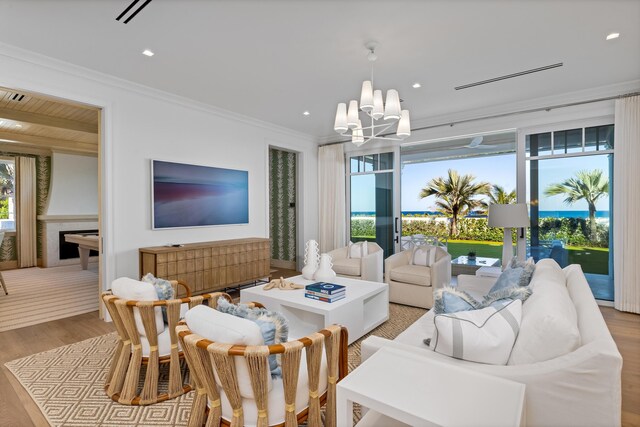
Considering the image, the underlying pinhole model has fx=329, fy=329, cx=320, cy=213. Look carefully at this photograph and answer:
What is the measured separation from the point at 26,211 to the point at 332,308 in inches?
292

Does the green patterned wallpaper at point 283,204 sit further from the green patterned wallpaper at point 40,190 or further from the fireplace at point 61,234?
the green patterned wallpaper at point 40,190

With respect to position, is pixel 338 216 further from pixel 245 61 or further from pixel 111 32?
pixel 111 32

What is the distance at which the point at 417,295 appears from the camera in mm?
3998

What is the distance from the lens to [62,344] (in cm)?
297

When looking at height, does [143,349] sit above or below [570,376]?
below

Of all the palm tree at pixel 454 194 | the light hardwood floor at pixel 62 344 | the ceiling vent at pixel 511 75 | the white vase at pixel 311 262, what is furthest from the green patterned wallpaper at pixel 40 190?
the ceiling vent at pixel 511 75

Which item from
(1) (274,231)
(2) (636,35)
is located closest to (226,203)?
(1) (274,231)

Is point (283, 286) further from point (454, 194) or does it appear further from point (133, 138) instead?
point (454, 194)

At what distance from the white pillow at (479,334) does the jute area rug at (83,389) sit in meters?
1.32

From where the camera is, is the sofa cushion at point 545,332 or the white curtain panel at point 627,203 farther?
the white curtain panel at point 627,203

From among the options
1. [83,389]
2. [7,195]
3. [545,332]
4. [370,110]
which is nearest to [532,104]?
[370,110]

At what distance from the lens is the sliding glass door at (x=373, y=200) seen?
579cm

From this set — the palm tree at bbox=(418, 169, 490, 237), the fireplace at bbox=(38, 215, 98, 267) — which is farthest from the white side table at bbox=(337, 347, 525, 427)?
the fireplace at bbox=(38, 215, 98, 267)

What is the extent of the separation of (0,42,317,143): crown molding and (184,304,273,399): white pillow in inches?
129
